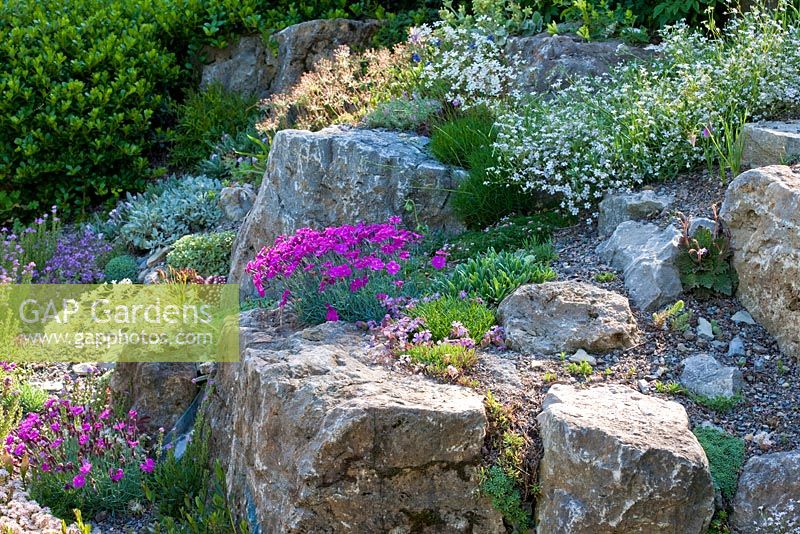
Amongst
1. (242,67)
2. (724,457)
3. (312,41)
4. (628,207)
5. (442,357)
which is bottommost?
(724,457)

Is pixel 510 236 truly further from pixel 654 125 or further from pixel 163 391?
pixel 163 391

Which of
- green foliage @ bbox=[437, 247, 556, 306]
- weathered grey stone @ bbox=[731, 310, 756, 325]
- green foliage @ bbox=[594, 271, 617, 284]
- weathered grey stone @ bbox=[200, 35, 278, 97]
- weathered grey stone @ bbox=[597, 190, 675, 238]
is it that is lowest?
weathered grey stone @ bbox=[731, 310, 756, 325]

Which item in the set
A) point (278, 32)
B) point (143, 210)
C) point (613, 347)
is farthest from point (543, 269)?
point (278, 32)

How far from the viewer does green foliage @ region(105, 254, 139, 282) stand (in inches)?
327

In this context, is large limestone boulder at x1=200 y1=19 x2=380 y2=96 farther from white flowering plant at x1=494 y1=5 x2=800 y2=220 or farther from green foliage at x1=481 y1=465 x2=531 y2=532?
green foliage at x1=481 y1=465 x2=531 y2=532

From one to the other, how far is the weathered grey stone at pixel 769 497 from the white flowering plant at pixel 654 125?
7.57 ft

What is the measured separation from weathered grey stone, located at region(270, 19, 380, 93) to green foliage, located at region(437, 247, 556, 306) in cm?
517

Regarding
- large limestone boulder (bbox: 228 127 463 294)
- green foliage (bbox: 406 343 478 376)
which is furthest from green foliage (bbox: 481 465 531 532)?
large limestone boulder (bbox: 228 127 463 294)

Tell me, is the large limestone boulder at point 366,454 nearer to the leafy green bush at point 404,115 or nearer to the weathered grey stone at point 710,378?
the weathered grey stone at point 710,378

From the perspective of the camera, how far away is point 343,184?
Result: 22.8ft

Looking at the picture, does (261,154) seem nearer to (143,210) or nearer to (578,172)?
(143,210)

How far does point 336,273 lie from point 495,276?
0.92 m

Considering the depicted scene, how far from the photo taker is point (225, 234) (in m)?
8.09

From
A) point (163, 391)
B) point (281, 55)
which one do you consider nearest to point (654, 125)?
point (163, 391)
